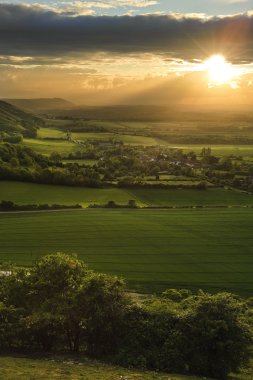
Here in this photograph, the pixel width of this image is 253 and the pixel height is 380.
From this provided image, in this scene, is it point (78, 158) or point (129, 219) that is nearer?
point (129, 219)

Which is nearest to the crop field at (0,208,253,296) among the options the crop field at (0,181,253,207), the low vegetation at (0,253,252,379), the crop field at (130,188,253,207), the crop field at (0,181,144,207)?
the crop field at (130,188,253,207)

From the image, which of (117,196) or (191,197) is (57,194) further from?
(191,197)

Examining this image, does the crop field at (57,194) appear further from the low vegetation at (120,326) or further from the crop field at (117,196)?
the low vegetation at (120,326)

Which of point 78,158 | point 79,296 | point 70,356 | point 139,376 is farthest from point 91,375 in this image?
point 78,158

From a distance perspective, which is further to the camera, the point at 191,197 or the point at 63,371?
the point at 191,197

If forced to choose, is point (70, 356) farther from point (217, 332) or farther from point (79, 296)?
point (217, 332)

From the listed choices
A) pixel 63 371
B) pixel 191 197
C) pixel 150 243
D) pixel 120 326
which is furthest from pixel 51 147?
pixel 63 371
